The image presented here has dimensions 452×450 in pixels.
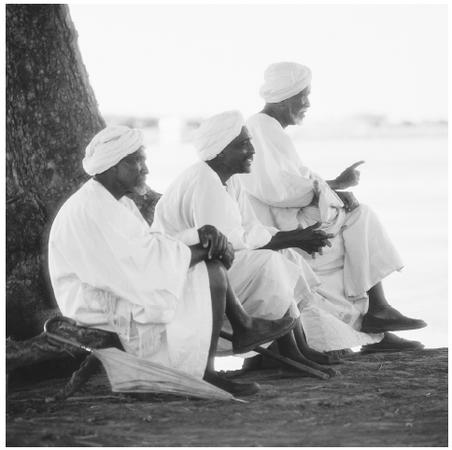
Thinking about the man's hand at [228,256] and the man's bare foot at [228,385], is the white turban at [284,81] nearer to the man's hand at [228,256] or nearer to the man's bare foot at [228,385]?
the man's hand at [228,256]

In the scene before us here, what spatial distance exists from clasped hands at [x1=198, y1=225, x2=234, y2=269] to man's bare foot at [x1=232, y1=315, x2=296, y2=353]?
1.38ft

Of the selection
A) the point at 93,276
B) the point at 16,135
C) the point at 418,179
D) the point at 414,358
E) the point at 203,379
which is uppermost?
the point at 16,135

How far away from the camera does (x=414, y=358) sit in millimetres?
7539

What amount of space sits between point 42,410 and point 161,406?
24.6 inches

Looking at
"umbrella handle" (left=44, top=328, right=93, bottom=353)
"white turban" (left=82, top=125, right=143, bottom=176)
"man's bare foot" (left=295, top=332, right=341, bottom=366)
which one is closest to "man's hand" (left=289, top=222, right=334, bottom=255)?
"man's bare foot" (left=295, top=332, right=341, bottom=366)

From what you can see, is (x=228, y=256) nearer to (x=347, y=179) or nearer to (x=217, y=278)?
(x=217, y=278)

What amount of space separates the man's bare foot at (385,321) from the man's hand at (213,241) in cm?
183

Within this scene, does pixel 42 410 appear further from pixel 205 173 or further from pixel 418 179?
pixel 418 179

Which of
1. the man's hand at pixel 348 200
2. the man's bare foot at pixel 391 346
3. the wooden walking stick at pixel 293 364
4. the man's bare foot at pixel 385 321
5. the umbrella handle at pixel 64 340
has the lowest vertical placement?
the man's bare foot at pixel 391 346

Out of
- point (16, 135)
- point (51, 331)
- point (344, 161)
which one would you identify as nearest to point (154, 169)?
point (344, 161)

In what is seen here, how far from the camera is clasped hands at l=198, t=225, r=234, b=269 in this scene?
6.21m

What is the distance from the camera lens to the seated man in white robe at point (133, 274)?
20.2 feet

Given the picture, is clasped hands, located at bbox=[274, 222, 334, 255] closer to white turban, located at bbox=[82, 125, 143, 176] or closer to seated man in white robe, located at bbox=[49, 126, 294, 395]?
seated man in white robe, located at bbox=[49, 126, 294, 395]

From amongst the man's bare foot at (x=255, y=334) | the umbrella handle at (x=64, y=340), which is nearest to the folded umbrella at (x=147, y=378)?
the umbrella handle at (x=64, y=340)
